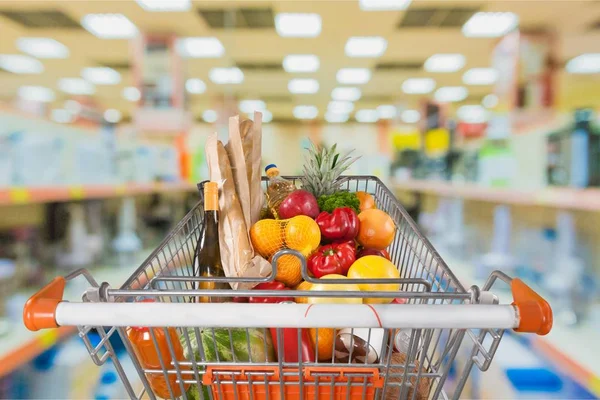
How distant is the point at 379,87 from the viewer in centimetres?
997

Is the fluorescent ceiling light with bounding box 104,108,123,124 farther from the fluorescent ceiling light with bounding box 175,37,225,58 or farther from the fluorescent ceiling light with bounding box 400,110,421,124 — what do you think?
the fluorescent ceiling light with bounding box 400,110,421,124

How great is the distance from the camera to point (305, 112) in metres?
13.3

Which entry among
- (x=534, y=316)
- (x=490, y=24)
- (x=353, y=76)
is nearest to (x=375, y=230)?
(x=534, y=316)

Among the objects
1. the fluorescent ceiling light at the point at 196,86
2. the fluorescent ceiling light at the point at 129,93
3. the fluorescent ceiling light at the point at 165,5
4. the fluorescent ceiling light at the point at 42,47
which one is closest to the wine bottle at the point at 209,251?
the fluorescent ceiling light at the point at 165,5

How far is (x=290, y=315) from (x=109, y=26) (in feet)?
21.3

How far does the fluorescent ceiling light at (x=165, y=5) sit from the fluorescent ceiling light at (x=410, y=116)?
8.12m

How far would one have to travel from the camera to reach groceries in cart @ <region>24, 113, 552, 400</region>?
0.56 metres

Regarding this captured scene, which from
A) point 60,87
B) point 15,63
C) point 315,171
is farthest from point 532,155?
point 60,87

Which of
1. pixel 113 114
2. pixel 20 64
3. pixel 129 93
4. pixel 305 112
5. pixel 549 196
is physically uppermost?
pixel 20 64

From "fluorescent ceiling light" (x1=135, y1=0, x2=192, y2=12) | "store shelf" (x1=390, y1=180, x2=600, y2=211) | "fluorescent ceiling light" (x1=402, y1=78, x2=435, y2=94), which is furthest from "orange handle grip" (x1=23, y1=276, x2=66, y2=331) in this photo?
"fluorescent ceiling light" (x1=402, y1=78, x2=435, y2=94)

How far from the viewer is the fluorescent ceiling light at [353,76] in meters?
8.44

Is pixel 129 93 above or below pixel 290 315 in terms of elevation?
above

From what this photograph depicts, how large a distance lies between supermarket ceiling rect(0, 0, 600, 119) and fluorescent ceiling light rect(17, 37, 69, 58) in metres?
0.11

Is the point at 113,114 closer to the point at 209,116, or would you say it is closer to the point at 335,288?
the point at 209,116
